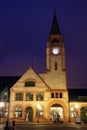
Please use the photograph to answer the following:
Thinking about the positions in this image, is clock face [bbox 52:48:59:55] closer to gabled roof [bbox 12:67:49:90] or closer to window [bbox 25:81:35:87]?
gabled roof [bbox 12:67:49:90]

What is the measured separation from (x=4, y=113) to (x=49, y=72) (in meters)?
16.1

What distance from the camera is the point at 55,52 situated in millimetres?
65312

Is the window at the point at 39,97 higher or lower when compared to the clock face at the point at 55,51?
lower

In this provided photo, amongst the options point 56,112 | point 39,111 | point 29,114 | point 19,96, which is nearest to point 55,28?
point 19,96

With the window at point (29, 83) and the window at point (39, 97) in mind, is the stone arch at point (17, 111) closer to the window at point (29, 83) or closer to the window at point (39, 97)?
the window at point (39, 97)

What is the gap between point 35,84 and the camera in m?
61.6

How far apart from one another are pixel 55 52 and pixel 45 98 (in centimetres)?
1308

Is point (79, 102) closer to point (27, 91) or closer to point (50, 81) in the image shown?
point (50, 81)

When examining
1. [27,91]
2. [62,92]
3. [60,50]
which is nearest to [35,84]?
[27,91]

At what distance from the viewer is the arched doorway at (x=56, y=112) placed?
60406 millimetres

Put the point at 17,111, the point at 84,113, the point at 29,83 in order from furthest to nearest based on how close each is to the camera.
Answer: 1. the point at 29,83
2. the point at 84,113
3. the point at 17,111

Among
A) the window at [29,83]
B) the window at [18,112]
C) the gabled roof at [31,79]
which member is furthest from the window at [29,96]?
the window at [18,112]

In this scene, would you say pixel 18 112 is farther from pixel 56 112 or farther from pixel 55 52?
pixel 55 52

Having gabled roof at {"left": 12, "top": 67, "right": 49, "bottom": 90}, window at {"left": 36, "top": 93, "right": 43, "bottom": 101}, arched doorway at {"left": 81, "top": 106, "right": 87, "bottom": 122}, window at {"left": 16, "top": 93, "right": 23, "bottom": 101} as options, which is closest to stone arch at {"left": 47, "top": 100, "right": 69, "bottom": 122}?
window at {"left": 36, "top": 93, "right": 43, "bottom": 101}
